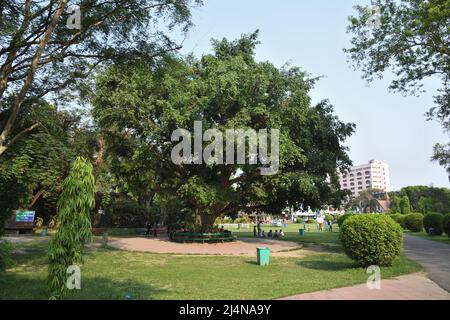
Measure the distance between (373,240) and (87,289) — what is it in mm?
9033

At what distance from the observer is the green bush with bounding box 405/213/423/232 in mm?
40500

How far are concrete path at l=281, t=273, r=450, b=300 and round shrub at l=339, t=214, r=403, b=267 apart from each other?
2.15 m

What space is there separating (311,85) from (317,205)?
828 centimetres

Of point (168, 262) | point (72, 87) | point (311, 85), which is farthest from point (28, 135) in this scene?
point (311, 85)

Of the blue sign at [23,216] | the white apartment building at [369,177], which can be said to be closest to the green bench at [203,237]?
the blue sign at [23,216]

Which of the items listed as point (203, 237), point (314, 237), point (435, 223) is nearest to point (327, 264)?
point (203, 237)

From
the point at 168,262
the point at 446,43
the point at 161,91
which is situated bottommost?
the point at 168,262

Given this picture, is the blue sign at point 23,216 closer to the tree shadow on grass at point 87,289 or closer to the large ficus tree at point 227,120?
the large ficus tree at point 227,120

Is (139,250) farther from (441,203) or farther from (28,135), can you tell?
(441,203)

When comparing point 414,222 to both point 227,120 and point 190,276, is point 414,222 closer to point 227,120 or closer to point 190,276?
point 227,120

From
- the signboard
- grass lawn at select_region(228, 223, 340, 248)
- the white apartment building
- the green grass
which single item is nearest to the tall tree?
the green grass

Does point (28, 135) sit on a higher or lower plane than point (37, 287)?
higher

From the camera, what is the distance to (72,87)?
1532cm
